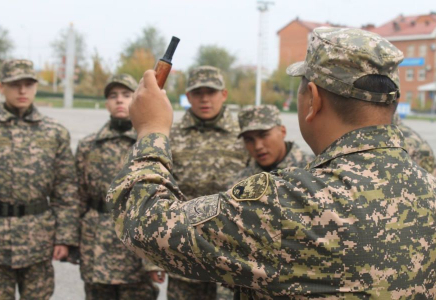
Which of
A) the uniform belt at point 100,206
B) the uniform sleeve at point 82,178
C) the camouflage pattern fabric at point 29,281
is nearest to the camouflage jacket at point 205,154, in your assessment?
the uniform belt at point 100,206

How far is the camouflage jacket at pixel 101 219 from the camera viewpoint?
12.7 feet

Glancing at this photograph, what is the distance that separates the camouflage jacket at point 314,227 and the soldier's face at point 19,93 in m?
2.74

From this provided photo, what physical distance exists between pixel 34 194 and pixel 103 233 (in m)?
0.57

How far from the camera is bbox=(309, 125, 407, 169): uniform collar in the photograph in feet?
4.37

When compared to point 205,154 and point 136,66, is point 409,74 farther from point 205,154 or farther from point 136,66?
point 205,154

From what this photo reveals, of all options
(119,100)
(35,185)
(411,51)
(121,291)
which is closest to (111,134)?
(119,100)

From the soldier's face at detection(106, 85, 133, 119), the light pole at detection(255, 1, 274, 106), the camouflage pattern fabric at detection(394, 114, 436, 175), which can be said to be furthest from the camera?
the light pole at detection(255, 1, 274, 106)

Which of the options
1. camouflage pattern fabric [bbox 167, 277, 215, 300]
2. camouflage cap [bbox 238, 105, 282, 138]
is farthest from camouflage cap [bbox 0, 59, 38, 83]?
camouflage pattern fabric [bbox 167, 277, 215, 300]

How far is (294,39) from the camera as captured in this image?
6769 centimetres

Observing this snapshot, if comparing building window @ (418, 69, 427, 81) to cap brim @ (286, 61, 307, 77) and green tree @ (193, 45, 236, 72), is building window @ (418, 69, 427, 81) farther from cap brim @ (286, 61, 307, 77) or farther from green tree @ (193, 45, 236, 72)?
cap brim @ (286, 61, 307, 77)

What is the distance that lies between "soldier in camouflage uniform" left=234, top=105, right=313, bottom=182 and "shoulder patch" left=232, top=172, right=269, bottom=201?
6.96 feet

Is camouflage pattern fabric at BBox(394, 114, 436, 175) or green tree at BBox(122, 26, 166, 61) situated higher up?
green tree at BBox(122, 26, 166, 61)

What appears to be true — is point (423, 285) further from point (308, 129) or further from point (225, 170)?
point (225, 170)

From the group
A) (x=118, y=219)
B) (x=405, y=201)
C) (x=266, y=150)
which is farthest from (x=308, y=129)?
(x=266, y=150)
